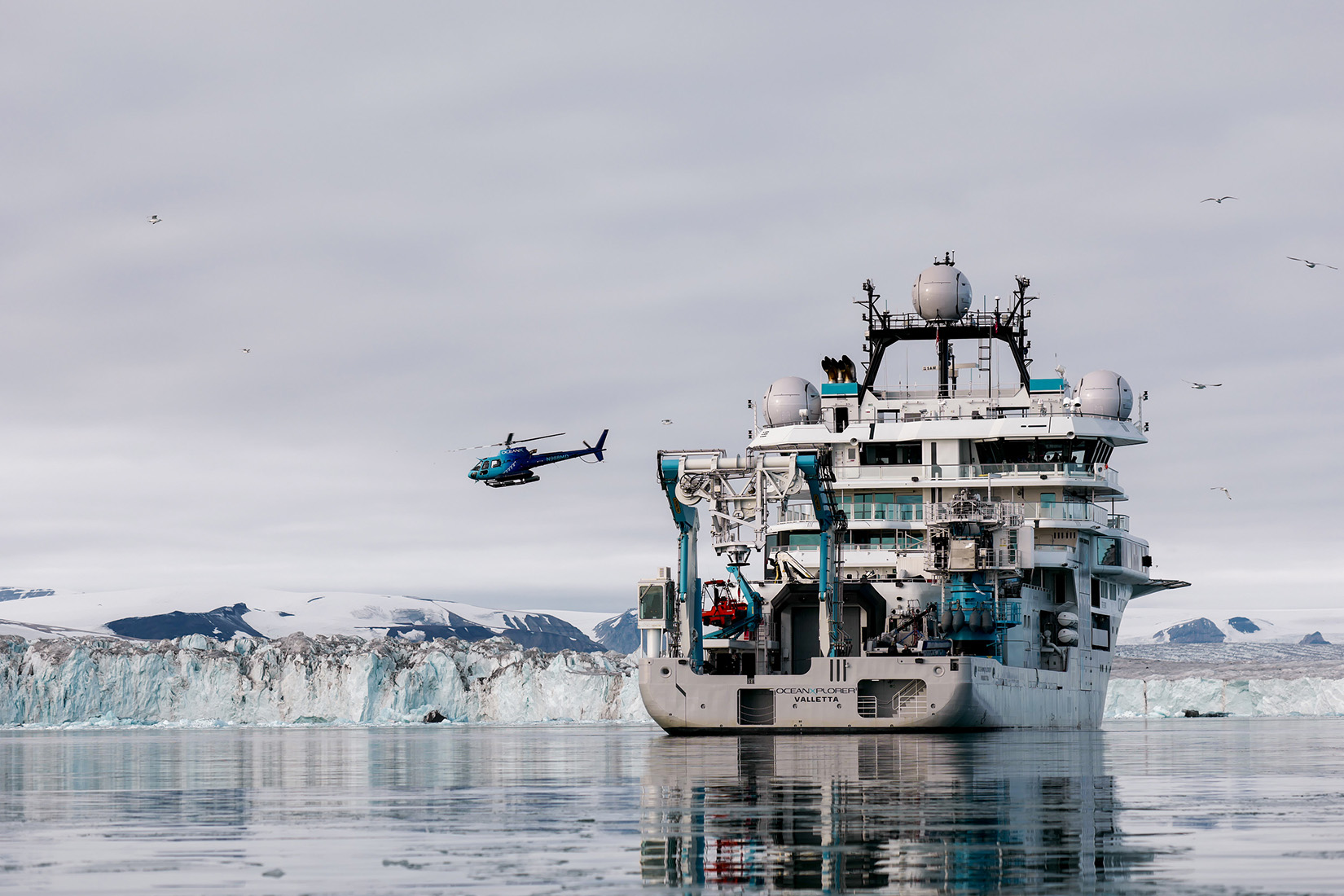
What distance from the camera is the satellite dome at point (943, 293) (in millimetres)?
61688

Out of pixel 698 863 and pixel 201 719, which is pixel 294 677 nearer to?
pixel 201 719

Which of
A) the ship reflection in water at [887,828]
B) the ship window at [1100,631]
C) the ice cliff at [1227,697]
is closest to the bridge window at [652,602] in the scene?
the ship window at [1100,631]

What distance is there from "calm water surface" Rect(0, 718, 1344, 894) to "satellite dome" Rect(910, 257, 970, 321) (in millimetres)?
→ 38698

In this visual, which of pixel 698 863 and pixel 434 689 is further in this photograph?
pixel 434 689

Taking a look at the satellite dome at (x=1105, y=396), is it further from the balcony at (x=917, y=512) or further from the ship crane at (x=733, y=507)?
the ship crane at (x=733, y=507)

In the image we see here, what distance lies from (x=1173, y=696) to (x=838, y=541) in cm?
5174

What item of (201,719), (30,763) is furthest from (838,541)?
(201,719)

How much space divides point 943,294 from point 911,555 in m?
14.4

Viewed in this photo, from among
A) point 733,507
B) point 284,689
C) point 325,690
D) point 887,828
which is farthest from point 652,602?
point 284,689

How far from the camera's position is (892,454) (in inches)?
2178

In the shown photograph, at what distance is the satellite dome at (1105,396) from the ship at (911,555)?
0.07m

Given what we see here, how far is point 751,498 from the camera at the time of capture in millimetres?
45094

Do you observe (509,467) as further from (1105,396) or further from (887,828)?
(887,828)

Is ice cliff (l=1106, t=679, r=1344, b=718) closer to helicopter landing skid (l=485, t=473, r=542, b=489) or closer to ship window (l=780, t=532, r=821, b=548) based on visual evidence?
ship window (l=780, t=532, r=821, b=548)
